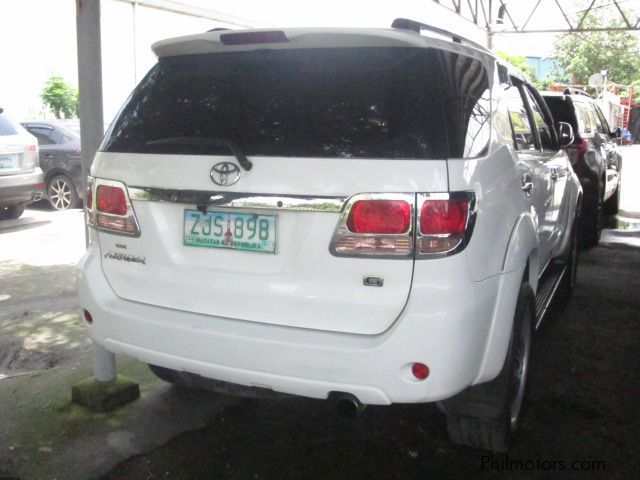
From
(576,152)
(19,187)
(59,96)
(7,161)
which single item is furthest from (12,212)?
(59,96)

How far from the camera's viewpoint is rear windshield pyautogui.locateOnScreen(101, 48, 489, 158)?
238 cm

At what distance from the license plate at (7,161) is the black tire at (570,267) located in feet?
23.8

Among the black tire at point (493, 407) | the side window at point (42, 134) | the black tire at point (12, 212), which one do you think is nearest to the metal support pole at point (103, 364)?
the black tire at point (493, 407)

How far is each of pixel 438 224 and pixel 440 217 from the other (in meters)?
0.02

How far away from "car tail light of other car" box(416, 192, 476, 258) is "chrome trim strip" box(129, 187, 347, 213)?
0.28 metres

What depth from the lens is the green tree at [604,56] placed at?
48.7 m

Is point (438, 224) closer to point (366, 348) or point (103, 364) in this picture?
point (366, 348)

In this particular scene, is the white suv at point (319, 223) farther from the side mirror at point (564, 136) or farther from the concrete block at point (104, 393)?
the side mirror at point (564, 136)

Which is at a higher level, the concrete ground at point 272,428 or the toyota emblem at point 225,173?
the toyota emblem at point 225,173

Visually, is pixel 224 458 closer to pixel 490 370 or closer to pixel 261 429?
pixel 261 429

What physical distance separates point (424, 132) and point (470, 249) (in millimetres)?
439

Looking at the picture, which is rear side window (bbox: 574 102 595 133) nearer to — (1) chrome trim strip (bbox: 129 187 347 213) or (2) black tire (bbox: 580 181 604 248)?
(2) black tire (bbox: 580 181 604 248)

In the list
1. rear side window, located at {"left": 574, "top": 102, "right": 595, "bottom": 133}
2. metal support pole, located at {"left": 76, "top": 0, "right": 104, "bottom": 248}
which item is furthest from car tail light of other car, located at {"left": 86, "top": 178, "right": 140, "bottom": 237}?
rear side window, located at {"left": 574, "top": 102, "right": 595, "bottom": 133}

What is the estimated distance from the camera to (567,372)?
4168mm
